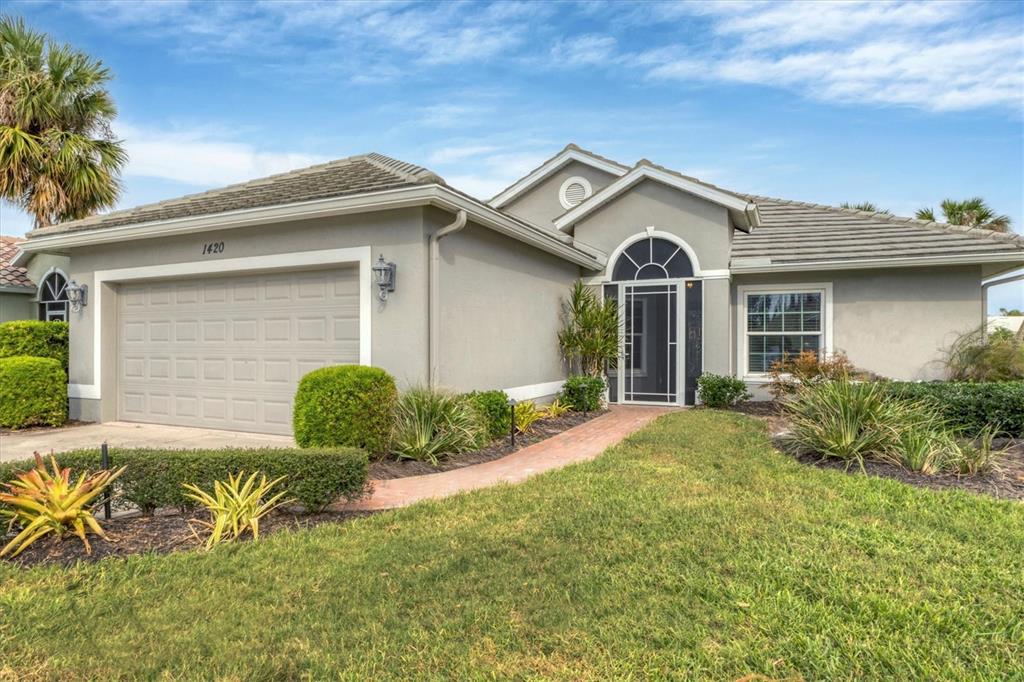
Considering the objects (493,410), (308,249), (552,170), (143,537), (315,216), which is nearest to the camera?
(143,537)

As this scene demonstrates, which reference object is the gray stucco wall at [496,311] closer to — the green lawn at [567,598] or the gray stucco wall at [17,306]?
the green lawn at [567,598]

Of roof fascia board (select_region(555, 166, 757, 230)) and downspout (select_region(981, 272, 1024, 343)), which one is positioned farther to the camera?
roof fascia board (select_region(555, 166, 757, 230))

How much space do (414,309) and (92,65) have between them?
1655 centimetres

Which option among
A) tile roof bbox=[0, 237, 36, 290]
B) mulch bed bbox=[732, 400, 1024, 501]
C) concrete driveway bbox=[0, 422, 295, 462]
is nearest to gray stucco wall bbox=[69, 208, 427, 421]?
concrete driveway bbox=[0, 422, 295, 462]

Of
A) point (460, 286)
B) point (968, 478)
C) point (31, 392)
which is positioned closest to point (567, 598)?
point (968, 478)

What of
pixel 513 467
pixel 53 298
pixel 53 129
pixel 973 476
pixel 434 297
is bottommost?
pixel 513 467

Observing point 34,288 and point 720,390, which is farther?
point 34,288

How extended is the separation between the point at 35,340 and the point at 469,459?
420 inches

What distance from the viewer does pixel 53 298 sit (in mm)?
17188

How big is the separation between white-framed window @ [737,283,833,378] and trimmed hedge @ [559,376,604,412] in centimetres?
377

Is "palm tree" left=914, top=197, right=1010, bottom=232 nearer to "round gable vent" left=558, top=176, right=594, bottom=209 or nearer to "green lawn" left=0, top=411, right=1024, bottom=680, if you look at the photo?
"round gable vent" left=558, top=176, right=594, bottom=209

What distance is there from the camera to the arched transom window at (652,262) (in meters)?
13.4

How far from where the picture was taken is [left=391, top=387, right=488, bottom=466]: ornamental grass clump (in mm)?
7953

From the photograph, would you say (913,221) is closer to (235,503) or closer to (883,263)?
(883,263)
